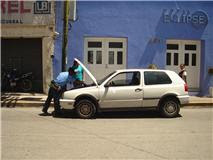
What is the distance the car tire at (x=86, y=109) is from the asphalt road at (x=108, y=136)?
0.77 feet

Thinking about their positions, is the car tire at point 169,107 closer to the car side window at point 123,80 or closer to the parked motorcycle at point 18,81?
the car side window at point 123,80

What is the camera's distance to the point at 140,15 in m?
16.8

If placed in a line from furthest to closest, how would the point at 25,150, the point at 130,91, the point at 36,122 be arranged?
the point at 130,91 → the point at 36,122 → the point at 25,150

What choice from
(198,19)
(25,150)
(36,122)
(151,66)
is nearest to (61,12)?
(151,66)

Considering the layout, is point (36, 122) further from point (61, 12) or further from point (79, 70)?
point (61, 12)

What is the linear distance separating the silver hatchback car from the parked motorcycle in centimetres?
643

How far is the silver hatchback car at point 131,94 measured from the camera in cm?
1111

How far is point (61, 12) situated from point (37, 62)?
8.84 ft

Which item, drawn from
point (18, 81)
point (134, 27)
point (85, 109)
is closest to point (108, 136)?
point (85, 109)

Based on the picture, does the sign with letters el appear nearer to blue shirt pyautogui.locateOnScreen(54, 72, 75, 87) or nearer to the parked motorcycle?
the parked motorcycle

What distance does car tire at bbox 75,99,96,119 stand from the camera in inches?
438

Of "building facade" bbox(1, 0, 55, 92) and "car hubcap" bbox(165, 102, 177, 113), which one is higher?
"building facade" bbox(1, 0, 55, 92)

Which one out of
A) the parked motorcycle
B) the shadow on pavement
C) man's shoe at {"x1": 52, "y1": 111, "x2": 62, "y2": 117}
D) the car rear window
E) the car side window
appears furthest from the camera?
the parked motorcycle

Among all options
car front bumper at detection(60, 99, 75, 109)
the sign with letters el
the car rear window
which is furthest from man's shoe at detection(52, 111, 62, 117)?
the sign with letters el
